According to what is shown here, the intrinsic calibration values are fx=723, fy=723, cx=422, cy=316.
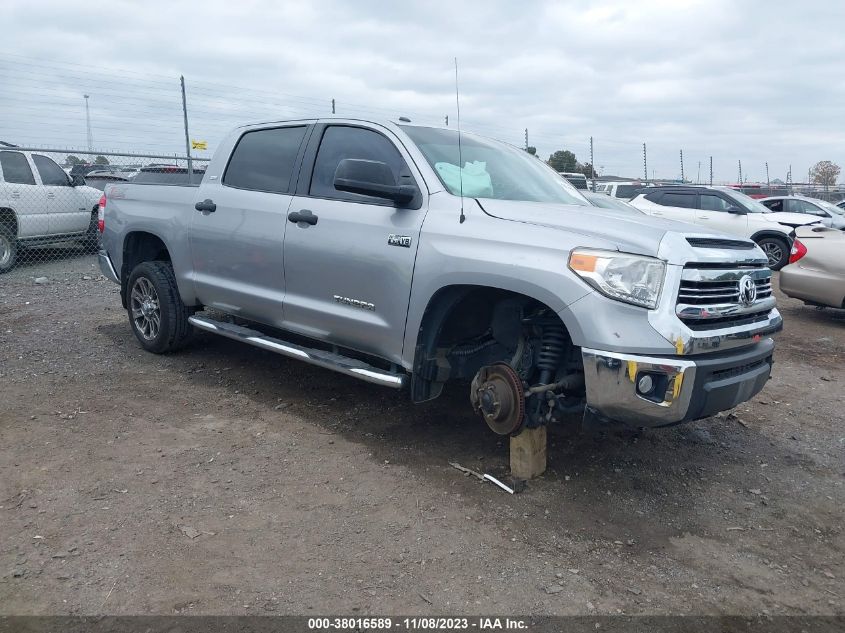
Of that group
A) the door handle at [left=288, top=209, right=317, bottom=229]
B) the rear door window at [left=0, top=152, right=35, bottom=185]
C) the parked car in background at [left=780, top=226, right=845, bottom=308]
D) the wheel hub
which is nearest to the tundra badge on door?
the door handle at [left=288, top=209, right=317, bottom=229]

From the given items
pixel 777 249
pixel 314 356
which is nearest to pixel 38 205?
pixel 314 356

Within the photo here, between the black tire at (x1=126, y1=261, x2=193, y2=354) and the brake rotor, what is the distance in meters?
3.17

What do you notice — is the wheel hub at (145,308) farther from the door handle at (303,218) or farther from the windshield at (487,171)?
the windshield at (487,171)

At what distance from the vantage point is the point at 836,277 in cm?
807

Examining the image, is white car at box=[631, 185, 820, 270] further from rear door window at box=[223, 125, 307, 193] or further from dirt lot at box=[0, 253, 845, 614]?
rear door window at box=[223, 125, 307, 193]

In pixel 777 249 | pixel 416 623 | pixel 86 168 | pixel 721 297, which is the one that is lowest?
pixel 416 623

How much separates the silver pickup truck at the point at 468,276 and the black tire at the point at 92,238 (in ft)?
23.8

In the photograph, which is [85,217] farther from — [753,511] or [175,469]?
[753,511]

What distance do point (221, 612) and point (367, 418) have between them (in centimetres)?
220

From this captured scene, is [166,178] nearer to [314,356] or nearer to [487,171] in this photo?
[314,356]

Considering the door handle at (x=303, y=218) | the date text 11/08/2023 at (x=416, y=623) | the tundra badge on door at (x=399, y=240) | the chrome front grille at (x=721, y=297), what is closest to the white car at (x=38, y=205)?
the door handle at (x=303, y=218)

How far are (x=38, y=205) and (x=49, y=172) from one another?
2.50ft

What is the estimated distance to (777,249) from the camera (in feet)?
43.9

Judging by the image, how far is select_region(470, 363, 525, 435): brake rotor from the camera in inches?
144
